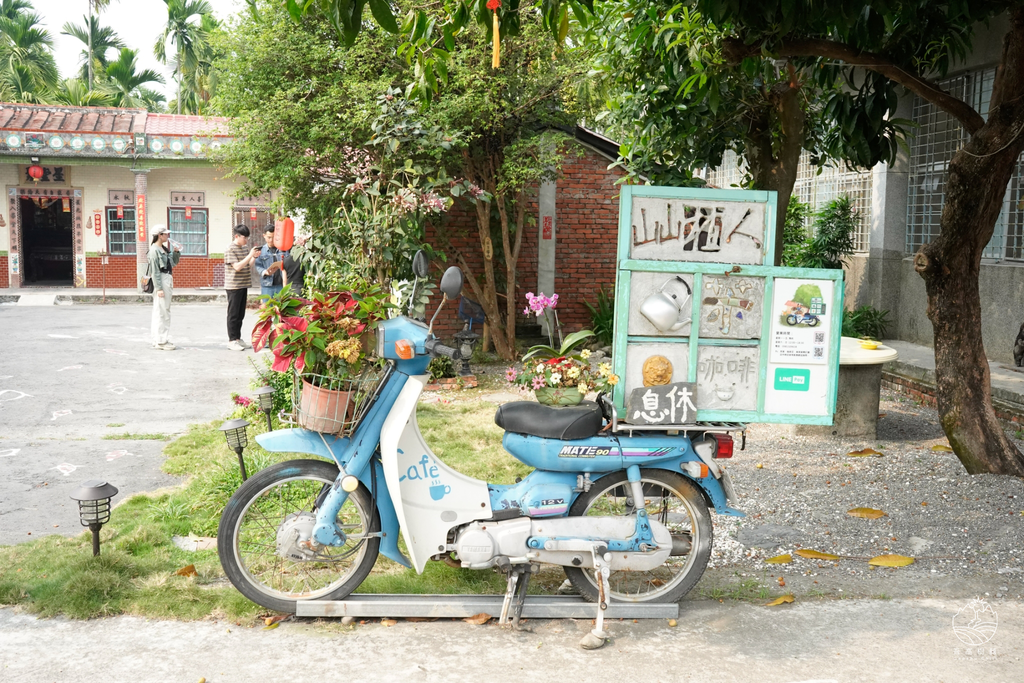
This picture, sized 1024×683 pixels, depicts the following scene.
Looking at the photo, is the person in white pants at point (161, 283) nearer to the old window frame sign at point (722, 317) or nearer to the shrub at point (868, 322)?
the shrub at point (868, 322)

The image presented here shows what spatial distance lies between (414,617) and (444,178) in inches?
278

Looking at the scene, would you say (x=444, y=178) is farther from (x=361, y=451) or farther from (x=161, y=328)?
(x=361, y=451)

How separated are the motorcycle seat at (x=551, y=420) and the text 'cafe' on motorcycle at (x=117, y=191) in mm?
19997

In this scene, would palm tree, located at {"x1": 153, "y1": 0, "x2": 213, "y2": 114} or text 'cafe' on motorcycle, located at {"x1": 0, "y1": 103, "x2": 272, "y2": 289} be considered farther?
palm tree, located at {"x1": 153, "y1": 0, "x2": 213, "y2": 114}

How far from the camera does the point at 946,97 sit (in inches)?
232

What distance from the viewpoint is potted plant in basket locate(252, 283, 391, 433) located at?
3.86m

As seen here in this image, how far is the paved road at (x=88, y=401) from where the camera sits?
5.96 m

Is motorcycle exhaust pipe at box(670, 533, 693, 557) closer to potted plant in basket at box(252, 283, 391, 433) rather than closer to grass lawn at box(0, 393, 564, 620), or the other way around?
grass lawn at box(0, 393, 564, 620)

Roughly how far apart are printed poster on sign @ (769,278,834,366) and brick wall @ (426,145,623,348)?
30.4 feet

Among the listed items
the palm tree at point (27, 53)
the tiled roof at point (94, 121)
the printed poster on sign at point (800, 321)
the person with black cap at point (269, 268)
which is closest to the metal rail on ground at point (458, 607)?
the printed poster on sign at point (800, 321)

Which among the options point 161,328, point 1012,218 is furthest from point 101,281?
point 1012,218

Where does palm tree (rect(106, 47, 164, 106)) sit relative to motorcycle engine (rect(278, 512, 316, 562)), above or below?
above

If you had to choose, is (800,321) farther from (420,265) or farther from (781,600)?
(420,265)

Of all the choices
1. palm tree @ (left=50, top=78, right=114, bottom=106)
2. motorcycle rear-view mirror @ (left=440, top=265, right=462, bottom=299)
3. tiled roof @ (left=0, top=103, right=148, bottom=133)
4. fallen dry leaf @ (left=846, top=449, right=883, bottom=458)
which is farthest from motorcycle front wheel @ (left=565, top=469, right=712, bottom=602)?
palm tree @ (left=50, top=78, right=114, bottom=106)
